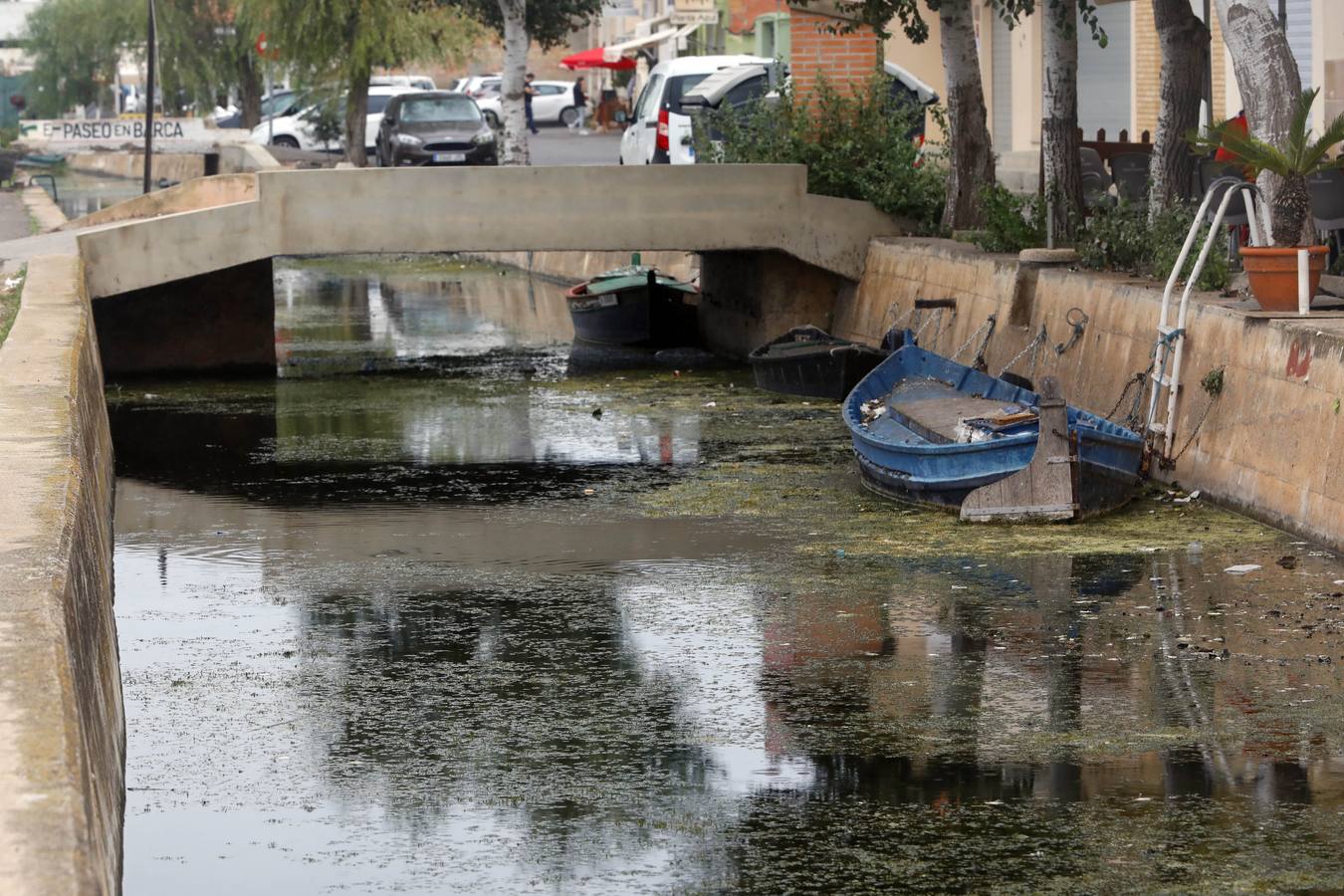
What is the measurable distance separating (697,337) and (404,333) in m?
3.69

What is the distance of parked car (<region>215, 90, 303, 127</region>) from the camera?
52.7 metres

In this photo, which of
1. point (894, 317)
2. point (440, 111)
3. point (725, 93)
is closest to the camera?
point (894, 317)

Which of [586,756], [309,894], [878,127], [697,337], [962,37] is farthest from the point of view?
[697,337]

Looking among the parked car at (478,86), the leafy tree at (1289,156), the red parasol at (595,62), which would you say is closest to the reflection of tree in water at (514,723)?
the leafy tree at (1289,156)

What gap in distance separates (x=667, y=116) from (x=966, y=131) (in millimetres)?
7370

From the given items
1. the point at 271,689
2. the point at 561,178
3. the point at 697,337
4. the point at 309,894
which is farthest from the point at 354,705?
the point at 697,337

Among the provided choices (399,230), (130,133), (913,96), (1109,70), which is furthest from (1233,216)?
(130,133)

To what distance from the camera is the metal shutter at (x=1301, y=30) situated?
23312 millimetres

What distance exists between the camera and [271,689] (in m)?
10.1

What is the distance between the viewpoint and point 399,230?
21.9 meters

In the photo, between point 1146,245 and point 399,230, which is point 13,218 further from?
point 1146,245

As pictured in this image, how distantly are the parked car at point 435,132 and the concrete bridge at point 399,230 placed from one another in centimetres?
1514

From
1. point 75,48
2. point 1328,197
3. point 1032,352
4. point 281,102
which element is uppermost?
point 75,48

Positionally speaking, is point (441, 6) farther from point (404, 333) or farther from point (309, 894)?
point (309, 894)
